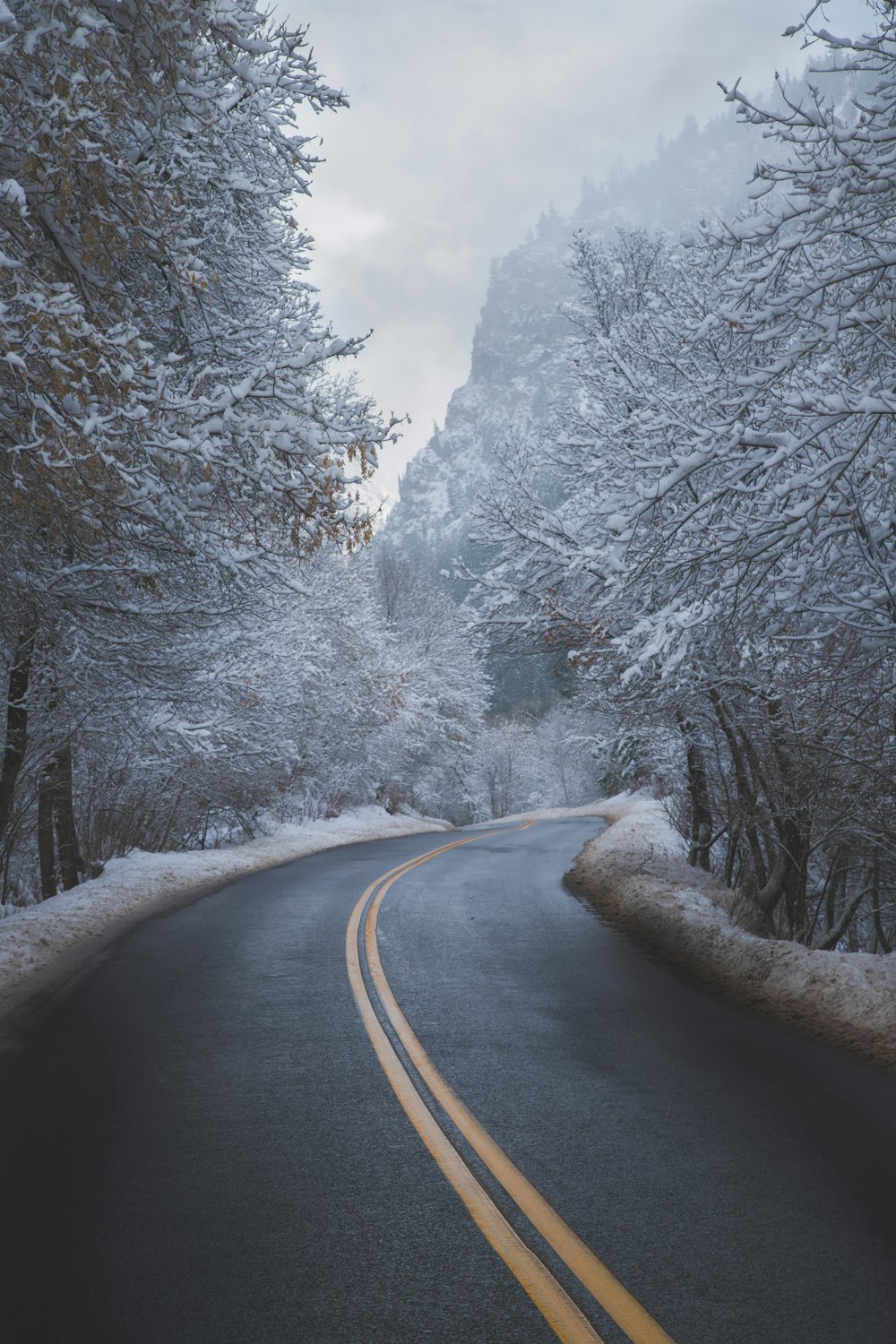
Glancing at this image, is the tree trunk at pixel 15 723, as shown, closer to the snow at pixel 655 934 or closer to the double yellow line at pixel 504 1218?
the snow at pixel 655 934

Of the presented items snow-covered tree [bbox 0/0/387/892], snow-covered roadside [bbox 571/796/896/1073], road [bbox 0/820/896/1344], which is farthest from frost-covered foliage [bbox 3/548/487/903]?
road [bbox 0/820/896/1344]

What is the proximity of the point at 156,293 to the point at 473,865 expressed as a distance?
40.9 feet

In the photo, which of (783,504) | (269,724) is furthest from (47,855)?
(783,504)

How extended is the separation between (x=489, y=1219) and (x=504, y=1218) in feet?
0.20

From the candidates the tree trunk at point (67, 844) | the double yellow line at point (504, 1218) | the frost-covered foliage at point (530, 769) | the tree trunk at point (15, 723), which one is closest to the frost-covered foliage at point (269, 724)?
the tree trunk at point (67, 844)

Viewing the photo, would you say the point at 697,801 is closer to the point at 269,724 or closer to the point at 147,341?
the point at 269,724

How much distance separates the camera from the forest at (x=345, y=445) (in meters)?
6.07

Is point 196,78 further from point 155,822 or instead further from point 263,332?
point 155,822

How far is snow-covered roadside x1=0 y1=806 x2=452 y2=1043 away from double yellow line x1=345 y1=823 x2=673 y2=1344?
331 centimetres

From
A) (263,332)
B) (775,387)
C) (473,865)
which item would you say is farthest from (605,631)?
(473,865)

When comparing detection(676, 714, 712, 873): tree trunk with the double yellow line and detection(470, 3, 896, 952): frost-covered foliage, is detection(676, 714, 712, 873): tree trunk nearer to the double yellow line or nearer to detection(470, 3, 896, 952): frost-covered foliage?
detection(470, 3, 896, 952): frost-covered foliage

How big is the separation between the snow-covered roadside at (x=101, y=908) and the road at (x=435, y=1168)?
2.80 ft

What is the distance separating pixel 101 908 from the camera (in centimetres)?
1268

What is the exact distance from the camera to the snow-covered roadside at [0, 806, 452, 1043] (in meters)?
8.96
